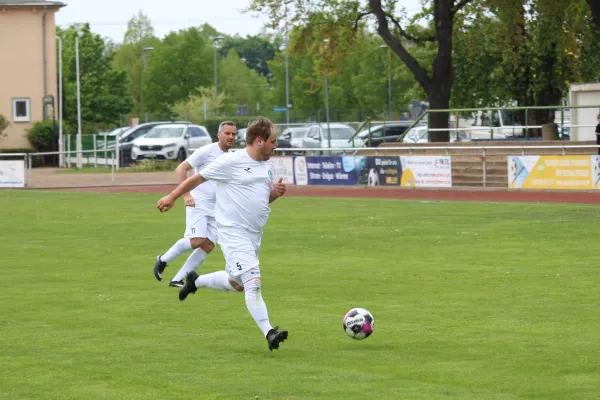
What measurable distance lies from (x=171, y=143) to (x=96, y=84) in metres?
33.4

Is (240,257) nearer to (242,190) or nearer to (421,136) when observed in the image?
(242,190)

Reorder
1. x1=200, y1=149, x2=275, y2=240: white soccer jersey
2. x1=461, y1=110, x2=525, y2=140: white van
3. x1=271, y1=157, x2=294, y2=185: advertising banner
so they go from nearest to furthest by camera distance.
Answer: x1=200, y1=149, x2=275, y2=240: white soccer jersey → x1=461, y1=110, x2=525, y2=140: white van → x1=271, y1=157, x2=294, y2=185: advertising banner

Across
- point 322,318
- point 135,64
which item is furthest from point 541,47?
point 135,64

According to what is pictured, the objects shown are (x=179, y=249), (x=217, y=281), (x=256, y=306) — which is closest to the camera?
(x=256, y=306)

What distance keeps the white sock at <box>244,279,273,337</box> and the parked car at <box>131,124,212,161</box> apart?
41.7m

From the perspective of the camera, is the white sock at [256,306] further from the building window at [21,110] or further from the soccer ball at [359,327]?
the building window at [21,110]

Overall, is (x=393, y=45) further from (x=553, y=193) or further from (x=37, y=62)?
(x=37, y=62)

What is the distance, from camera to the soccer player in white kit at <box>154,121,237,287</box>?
12898mm

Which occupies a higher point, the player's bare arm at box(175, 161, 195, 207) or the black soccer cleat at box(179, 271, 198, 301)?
the player's bare arm at box(175, 161, 195, 207)

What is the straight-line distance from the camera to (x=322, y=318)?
11.0 m

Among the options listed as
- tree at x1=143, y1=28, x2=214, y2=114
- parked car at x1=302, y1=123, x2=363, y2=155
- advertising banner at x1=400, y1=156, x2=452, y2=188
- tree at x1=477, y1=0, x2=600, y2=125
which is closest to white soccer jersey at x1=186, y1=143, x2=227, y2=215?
advertising banner at x1=400, y1=156, x2=452, y2=188

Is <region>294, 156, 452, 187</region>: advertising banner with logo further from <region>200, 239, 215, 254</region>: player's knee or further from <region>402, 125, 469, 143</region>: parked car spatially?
<region>200, 239, 215, 254</region>: player's knee

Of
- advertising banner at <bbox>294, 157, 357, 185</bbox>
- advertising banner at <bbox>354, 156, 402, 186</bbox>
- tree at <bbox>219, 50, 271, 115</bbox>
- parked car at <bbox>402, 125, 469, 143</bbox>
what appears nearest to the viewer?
advertising banner at <bbox>354, 156, 402, 186</bbox>

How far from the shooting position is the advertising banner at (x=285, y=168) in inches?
1531
